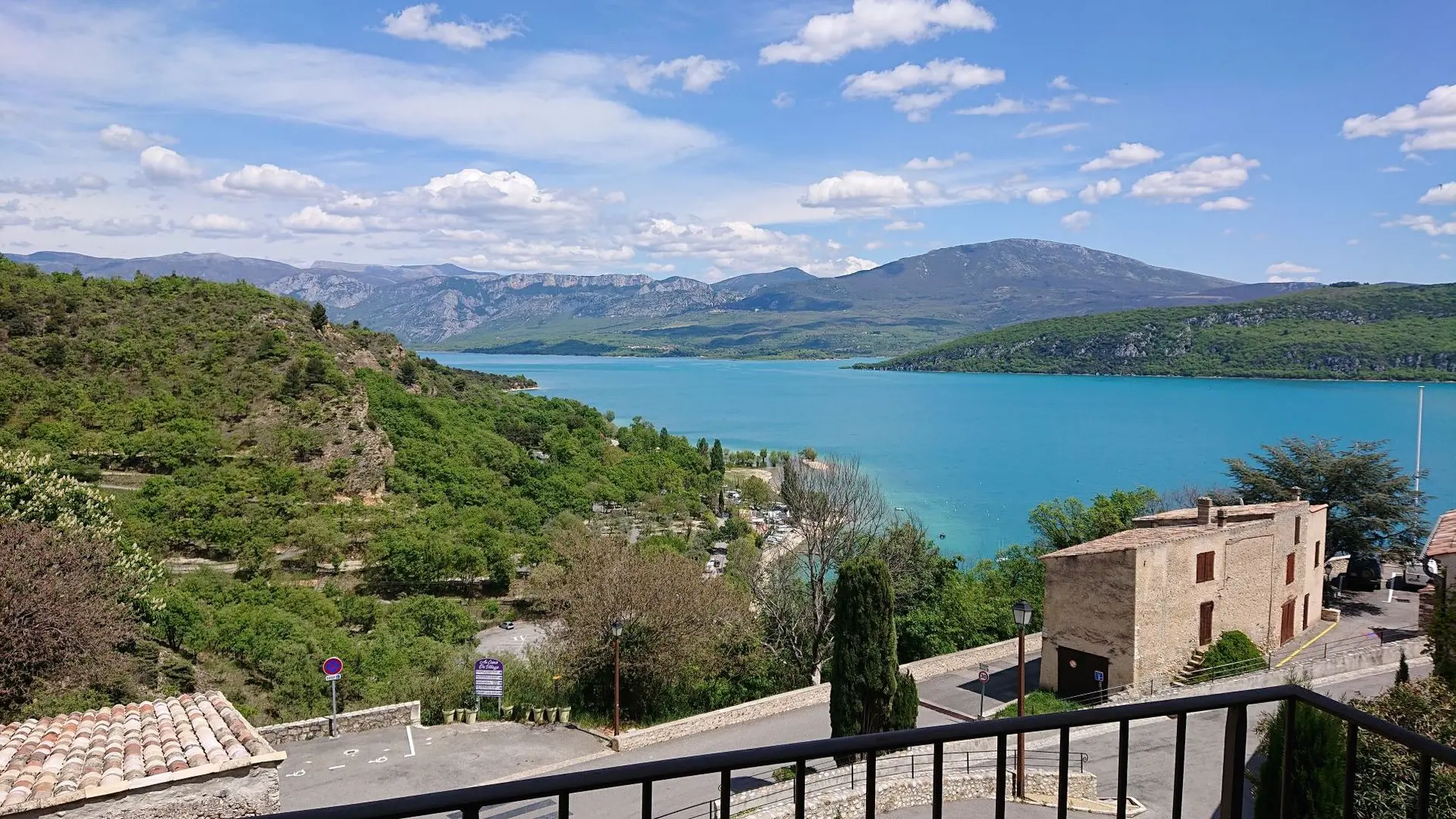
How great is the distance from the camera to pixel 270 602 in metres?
23.3

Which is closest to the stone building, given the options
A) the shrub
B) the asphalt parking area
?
the shrub

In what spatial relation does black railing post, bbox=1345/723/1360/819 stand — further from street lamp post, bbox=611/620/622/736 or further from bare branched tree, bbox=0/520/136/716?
bare branched tree, bbox=0/520/136/716

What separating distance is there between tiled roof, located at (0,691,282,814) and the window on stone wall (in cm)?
1861

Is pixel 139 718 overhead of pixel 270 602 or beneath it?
overhead

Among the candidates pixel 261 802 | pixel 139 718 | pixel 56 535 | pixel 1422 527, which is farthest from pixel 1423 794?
pixel 1422 527

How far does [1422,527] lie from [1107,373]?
511ft

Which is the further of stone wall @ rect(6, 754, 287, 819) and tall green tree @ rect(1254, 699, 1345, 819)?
tall green tree @ rect(1254, 699, 1345, 819)

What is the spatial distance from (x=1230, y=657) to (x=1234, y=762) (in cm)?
1973

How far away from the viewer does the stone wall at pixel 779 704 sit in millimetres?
15383

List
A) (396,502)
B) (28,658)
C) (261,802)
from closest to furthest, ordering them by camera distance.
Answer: (261,802)
(28,658)
(396,502)

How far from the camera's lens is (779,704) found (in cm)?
1764

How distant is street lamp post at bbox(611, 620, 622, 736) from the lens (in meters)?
15.4

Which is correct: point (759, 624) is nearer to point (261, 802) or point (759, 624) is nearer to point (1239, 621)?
point (1239, 621)

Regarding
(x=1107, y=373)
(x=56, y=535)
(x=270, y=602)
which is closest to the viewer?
(x=56, y=535)
